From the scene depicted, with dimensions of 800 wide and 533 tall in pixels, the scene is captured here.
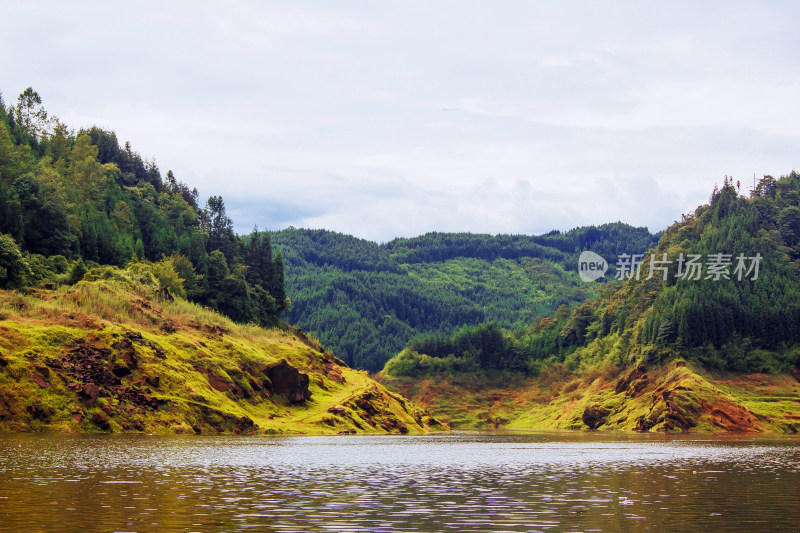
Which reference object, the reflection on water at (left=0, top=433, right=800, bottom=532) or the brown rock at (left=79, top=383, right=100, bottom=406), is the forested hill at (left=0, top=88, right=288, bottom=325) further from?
the reflection on water at (left=0, top=433, right=800, bottom=532)

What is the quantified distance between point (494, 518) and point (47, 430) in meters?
67.8

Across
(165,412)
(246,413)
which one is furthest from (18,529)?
(246,413)

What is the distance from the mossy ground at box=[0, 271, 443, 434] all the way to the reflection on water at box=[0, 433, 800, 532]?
16213mm

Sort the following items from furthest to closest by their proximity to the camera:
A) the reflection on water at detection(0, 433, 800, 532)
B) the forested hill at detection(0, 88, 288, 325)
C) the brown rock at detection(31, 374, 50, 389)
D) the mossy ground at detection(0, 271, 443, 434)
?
1. the forested hill at detection(0, 88, 288, 325)
2. the mossy ground at detection(0, 271, 443, 434)
3. the brown rock at detection(31, 374, 50, 389)
4. the reflection on water at detection(0, 433, 800, 532)

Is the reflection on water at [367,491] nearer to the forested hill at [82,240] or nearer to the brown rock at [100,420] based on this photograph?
the brown rock at [100,420]

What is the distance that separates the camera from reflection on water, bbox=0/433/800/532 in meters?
35.8

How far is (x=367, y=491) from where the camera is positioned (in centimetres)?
4822

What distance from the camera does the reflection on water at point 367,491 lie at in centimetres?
3581

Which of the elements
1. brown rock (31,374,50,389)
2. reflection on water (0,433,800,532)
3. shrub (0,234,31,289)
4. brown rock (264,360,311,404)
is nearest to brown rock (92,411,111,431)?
brown rock (31,374,50,389)

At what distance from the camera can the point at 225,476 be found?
54.2m

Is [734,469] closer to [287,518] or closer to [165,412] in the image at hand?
[287,518]

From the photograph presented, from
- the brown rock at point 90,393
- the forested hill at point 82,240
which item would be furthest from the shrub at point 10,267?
the brown rock at point 90,393

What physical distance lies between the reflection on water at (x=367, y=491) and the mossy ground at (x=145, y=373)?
638 inches

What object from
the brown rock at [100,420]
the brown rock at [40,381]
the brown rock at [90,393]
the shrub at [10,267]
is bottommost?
the brown rock at [100,420]
